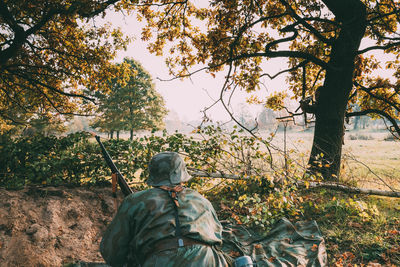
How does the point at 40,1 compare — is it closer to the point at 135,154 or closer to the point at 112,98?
the point at 135,154

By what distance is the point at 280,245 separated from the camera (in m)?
3.85

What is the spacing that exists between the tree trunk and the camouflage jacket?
5.34 meters

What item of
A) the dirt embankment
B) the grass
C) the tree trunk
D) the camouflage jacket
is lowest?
the grass

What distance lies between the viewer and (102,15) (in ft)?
20.9

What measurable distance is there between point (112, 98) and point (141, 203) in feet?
91.9

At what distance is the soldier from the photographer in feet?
6.31

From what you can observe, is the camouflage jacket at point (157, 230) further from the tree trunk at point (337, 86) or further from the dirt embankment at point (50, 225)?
the tree trunk at point (337, 86)

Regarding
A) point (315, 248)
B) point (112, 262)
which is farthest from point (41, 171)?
point (315, 248)

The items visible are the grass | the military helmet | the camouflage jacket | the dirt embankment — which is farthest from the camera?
the grass

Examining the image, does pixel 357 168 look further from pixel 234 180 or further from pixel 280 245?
pixel 280 245

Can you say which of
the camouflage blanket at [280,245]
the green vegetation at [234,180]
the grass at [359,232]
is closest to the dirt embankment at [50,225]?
the green vegetation at [234,180]

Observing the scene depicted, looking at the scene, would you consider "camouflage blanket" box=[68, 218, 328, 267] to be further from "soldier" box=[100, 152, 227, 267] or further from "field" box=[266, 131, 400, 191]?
"field" box=[266, 131, 400, 191]

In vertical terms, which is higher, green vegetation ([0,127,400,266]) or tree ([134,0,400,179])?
tree ([134,0,400,179])

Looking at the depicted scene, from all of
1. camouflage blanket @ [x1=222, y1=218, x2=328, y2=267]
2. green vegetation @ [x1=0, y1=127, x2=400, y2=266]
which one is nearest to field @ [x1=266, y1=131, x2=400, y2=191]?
green vegetation @ [x1=0, y1=127, x2=400, y2=266]
